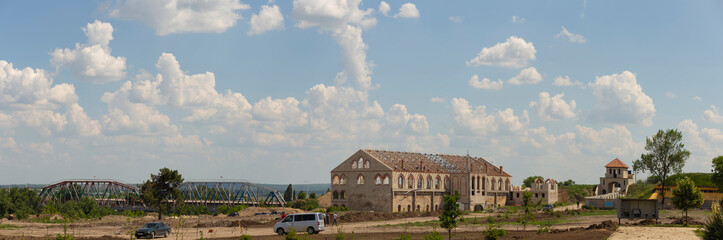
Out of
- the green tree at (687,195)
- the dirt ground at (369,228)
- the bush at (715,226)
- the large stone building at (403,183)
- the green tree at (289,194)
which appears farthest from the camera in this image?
the green tree at (289,194)

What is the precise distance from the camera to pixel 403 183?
99250mm

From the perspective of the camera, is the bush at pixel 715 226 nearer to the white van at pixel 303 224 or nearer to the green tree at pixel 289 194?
the white van at pixel 303 224

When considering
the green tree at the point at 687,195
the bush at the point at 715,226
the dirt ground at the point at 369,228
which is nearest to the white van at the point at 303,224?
the dirt ground at the point at 369,228

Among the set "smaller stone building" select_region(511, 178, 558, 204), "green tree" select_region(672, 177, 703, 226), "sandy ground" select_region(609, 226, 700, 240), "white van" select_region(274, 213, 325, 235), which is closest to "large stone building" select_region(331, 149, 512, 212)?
"smaller stone building" select_region(511, 178, 558, 204)

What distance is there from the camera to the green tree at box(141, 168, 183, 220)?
86375 millimetres

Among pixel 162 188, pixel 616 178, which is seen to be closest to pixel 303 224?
pixel 162 188

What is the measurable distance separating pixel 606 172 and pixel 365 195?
52.1 meters

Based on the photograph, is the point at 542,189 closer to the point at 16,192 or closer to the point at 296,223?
the point at 296,223

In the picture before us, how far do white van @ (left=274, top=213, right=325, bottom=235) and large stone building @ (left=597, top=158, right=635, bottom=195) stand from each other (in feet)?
272

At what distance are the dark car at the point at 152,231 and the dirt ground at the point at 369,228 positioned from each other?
94 centimetres

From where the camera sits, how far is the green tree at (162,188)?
8638 cm

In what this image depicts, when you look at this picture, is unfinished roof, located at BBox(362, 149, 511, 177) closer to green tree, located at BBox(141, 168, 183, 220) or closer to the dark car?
green tree, located at BBox(141, 168, 183, 220)

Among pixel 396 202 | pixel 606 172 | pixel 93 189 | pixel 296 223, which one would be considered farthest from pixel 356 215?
pixel 93 189

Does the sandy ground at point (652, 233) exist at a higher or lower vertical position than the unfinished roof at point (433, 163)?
lower
